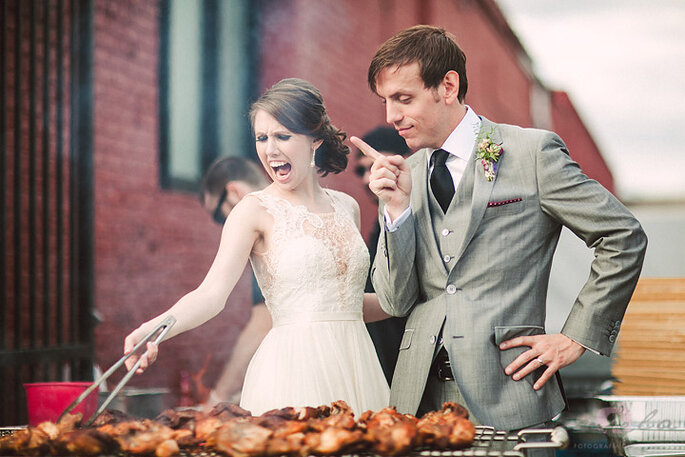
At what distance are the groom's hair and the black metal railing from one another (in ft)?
7.41

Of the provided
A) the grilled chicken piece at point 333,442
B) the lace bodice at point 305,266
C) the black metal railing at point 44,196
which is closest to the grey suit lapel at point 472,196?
the lace bodice at point 305,266

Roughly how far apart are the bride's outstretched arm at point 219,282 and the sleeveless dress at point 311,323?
8 cm

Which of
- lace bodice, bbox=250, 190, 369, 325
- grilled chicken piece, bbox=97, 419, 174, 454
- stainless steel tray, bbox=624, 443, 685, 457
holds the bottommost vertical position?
stainless steel tray, bbox=624, 443, 685, 457

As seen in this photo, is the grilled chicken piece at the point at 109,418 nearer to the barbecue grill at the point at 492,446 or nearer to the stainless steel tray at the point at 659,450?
the barbecue grill at the point at 492,446

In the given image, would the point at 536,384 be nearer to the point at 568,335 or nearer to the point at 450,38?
the point at 568,335

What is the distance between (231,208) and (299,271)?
75.9 inches

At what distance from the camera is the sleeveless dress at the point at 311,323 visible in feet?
8.47

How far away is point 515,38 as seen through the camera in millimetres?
9109

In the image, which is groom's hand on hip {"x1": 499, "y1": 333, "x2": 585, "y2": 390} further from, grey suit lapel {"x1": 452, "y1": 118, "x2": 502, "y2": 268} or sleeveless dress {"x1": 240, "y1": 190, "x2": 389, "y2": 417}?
sleeveless dress {"x1": 240, "y1": 190, "x2": 389, "y2": 417}

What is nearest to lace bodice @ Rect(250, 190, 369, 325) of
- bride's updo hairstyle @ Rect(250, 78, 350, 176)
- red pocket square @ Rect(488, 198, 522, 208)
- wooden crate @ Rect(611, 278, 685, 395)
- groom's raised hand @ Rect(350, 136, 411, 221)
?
bride's updo hairstyle @ Rect(250, 78, 350, 176)

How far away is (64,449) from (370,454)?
635mm

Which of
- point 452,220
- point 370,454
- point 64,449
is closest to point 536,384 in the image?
point 452,220

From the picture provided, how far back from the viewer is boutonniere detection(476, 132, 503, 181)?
2.31 meters

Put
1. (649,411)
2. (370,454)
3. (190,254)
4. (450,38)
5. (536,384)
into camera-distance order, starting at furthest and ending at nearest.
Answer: (190,254), (649,411), (450,38), (536,384), (370,454)
